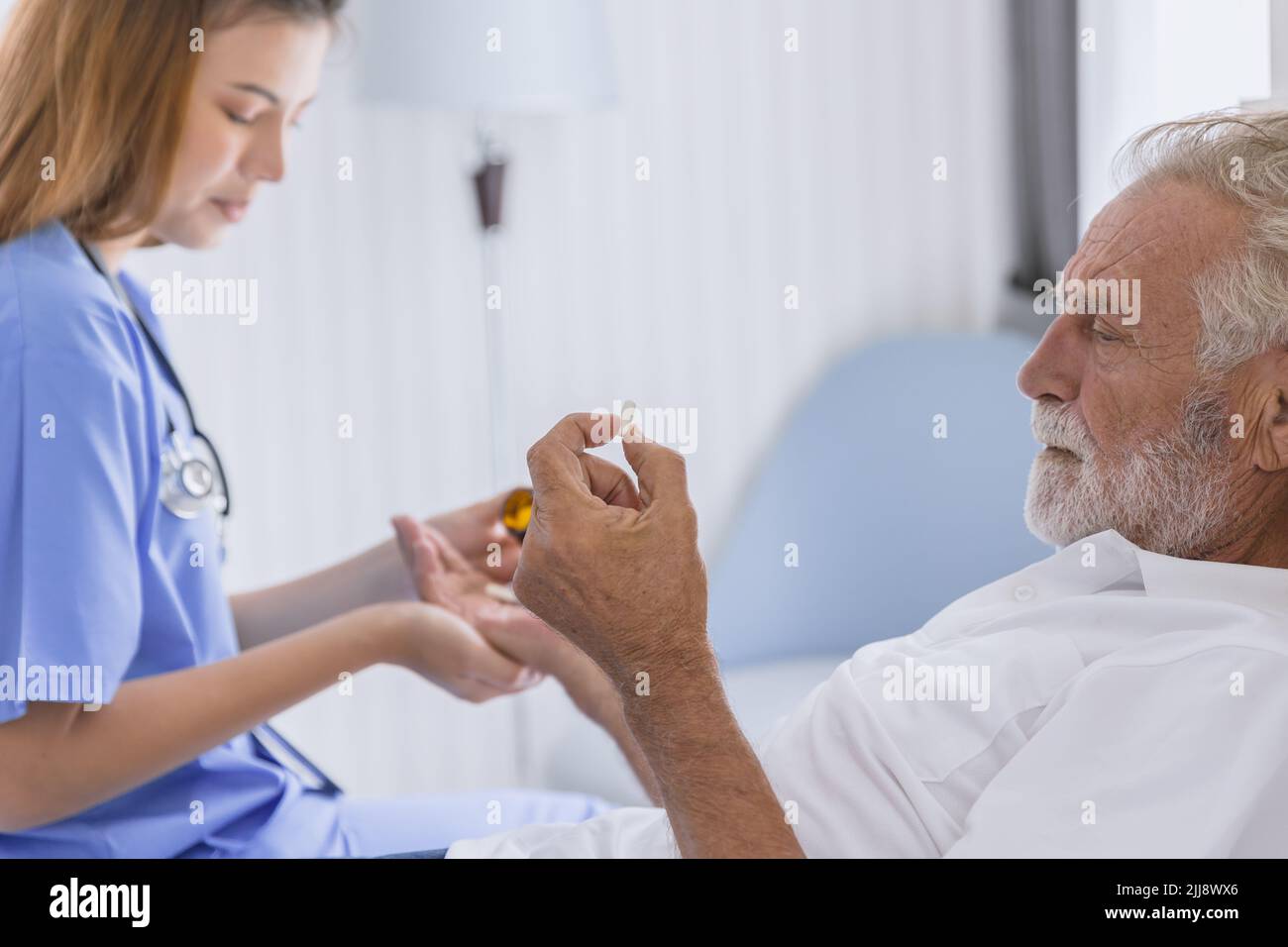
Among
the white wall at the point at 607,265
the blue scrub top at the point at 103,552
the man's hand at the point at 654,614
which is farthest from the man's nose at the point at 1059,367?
the white wall at the point at 607,265

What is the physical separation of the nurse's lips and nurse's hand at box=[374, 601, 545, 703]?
41 cm

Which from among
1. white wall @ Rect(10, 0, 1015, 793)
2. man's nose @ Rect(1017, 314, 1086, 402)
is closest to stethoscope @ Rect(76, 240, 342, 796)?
man's nose @ Rect(1017, 314, 1086, 402)

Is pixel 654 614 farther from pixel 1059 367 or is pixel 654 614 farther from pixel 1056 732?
pixel 1059 367

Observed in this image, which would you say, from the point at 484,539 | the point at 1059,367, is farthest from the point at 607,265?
the point at 1059,367

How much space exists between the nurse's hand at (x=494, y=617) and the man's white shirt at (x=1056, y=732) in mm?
214

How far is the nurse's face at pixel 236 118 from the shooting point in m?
1.02

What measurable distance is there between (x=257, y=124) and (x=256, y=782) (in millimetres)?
594

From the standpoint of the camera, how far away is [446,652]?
1021 millimetres

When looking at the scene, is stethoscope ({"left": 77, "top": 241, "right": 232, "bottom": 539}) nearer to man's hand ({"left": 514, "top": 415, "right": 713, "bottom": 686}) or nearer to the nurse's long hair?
the nurse's long hair

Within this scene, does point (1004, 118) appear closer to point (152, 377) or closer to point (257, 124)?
point (257, 124)

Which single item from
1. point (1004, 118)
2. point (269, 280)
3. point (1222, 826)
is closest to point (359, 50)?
point (269, 280)

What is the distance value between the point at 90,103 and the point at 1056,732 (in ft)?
2.84

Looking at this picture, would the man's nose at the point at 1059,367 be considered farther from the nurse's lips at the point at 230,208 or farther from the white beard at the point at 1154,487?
the nurse's lips at the point at 230,208

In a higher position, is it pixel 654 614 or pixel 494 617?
pixel 654 614
